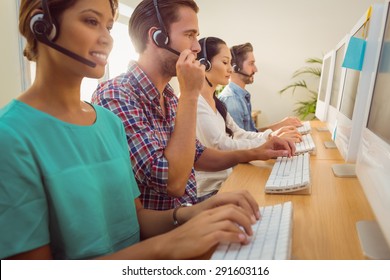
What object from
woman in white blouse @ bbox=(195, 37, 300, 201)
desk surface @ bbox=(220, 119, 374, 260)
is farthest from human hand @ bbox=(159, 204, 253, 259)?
woman in white blouse @ bbox=(195, 37, 300, 201)

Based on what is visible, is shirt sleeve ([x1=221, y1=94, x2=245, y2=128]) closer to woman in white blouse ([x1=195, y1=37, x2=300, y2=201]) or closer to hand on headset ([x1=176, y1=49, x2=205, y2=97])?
woman in white blouse ([x1=195, y1=37, x2=300, y2=201])

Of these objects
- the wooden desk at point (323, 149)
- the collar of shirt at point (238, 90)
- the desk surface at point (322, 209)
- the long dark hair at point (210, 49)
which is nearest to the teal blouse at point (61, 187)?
the desk surface at point (322, 209)

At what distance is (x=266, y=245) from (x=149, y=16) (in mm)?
840

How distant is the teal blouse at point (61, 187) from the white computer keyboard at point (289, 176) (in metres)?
0.40

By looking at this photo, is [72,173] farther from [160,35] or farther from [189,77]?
[160,35]

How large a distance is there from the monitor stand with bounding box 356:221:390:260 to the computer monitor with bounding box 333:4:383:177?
0.95 ft

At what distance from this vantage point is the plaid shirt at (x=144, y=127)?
905mm

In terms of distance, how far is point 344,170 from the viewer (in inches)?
45.5

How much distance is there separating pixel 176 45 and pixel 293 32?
310cm

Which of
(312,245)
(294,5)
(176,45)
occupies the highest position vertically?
(294,5)
